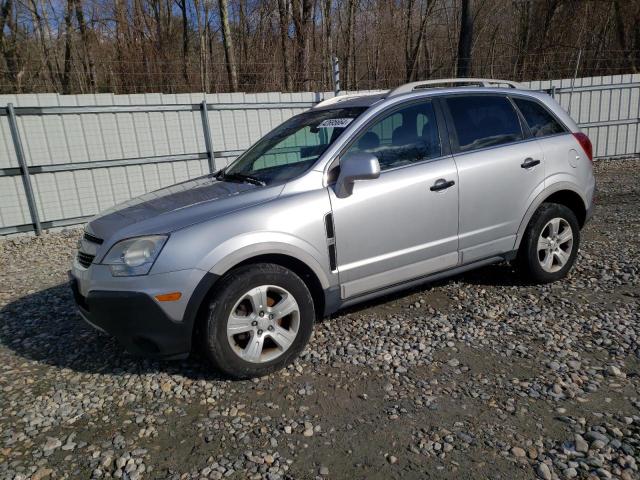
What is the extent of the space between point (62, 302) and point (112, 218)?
6.67ft

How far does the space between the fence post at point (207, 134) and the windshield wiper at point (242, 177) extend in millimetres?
4771

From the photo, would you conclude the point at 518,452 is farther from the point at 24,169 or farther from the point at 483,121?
the point at 24,169

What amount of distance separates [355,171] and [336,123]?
0.68 m

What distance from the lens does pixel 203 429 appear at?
2.57 meters

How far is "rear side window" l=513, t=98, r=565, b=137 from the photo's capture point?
4.13m

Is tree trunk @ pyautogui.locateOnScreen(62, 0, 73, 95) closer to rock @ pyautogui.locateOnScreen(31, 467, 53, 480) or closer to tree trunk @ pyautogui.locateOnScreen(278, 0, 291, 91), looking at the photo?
tree trunk @ pyautogui.locateOnScreen(278, 0, 291, 91)

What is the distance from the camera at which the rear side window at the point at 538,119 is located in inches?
163

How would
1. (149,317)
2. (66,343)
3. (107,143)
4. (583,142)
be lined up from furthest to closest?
(107,143) < (583,142) < (66,343) < (149,317)

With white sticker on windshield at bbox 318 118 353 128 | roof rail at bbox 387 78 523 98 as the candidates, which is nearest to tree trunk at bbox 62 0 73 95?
white sticker on windshield at bbox 318 118 353 128

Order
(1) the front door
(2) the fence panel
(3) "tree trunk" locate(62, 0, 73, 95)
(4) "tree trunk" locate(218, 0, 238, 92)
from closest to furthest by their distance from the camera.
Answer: (1) the front door, (2) the fence panel, (3) "tree trunk" locate(62, 0, 73, 95), (4) "tree trunk" locate(218, 0, 238, 92)

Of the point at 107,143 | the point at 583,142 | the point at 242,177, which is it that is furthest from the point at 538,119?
the point at 107,143

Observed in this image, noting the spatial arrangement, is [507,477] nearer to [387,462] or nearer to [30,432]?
[387,462]

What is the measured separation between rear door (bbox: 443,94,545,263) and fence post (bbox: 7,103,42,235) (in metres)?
6.55

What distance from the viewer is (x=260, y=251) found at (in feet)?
9.44
